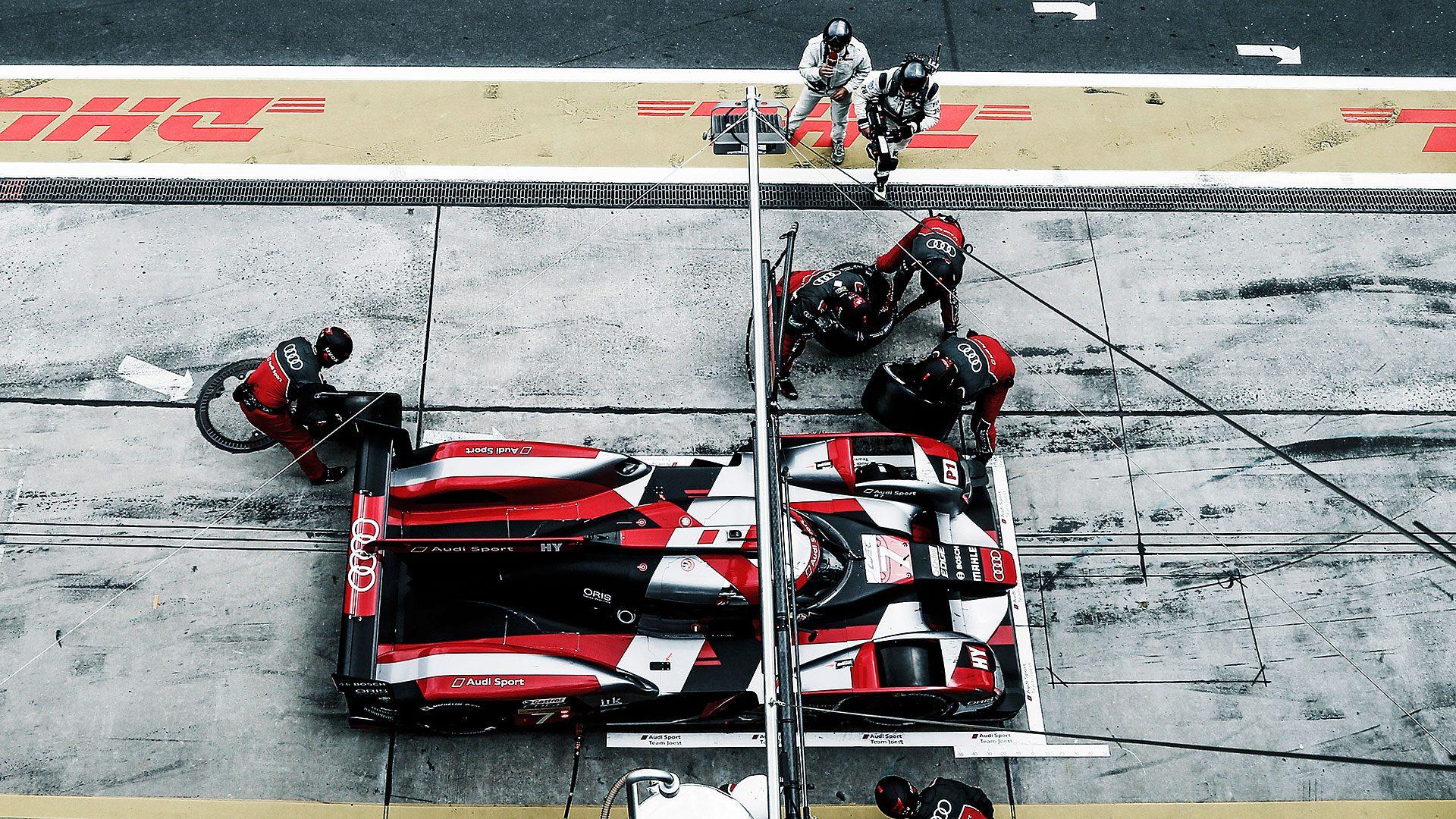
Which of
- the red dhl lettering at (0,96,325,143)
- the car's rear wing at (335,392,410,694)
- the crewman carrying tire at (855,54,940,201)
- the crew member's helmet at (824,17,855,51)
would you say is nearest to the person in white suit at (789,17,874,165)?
the crew member's helmet at (824,17,855,51)

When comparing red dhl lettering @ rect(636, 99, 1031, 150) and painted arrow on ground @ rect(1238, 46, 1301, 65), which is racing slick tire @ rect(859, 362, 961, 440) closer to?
red dhl lettering @ rect(636, 99, 1031, 150)

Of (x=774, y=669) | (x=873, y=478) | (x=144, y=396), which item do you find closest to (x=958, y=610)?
(x=873, y=478)

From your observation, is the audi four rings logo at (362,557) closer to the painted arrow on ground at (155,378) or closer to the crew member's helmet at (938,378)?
the painted arrow on ground at (155,378)

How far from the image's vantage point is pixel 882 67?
33.0ft

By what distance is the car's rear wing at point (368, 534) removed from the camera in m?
6.36

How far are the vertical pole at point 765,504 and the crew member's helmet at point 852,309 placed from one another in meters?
1.71

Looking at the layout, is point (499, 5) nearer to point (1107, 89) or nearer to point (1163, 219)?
point (1107, 89)

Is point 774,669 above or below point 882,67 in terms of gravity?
below

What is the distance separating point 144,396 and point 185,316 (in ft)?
2.55

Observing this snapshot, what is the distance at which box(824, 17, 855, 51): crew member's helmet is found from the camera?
328 inches

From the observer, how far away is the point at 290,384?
7.03 meters

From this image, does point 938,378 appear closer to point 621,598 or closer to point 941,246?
point 941,246

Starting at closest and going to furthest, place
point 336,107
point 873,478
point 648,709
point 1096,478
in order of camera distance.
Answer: point 648,709, point 873,478, point 1096,478, point 336,107

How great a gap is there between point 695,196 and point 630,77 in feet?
5.40
